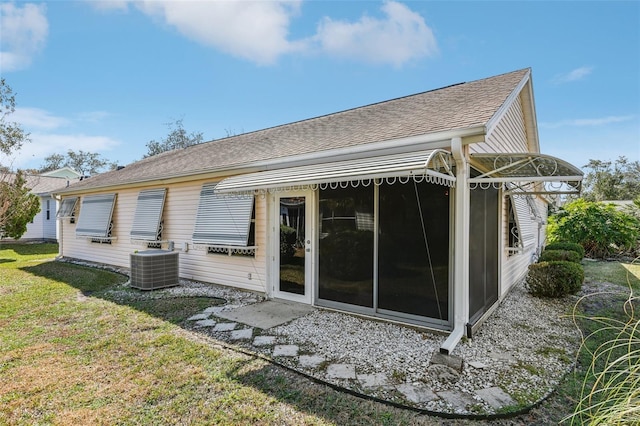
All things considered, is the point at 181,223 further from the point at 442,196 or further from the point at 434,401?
the point at 434,401

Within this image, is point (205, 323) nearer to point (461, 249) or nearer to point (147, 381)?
point (147, 381)

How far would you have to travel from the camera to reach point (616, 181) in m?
41.5

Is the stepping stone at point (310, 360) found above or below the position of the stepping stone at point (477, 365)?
above

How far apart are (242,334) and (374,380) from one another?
8.37ft

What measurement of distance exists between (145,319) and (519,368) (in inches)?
257

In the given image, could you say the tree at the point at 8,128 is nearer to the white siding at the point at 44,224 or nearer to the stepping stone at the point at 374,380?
the white siding at the point at 44,224

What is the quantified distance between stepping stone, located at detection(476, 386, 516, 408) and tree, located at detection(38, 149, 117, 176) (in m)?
56.6

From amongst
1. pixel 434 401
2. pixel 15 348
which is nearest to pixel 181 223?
pixel 15 348

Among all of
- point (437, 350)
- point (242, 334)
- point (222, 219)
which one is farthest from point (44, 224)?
point (437, 350)

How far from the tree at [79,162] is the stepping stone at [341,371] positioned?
181ft

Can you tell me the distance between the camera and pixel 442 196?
564 centimetres

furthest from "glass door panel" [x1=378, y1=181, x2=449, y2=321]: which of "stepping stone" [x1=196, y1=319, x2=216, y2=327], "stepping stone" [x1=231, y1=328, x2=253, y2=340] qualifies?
"stepping stone" [x1=196, y1=319, x2=216, y2=327]

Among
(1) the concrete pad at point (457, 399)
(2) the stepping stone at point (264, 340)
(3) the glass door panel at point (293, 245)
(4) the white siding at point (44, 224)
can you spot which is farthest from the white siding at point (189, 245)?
(4) the white siding at point (44, 224)

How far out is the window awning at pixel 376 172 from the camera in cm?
451
